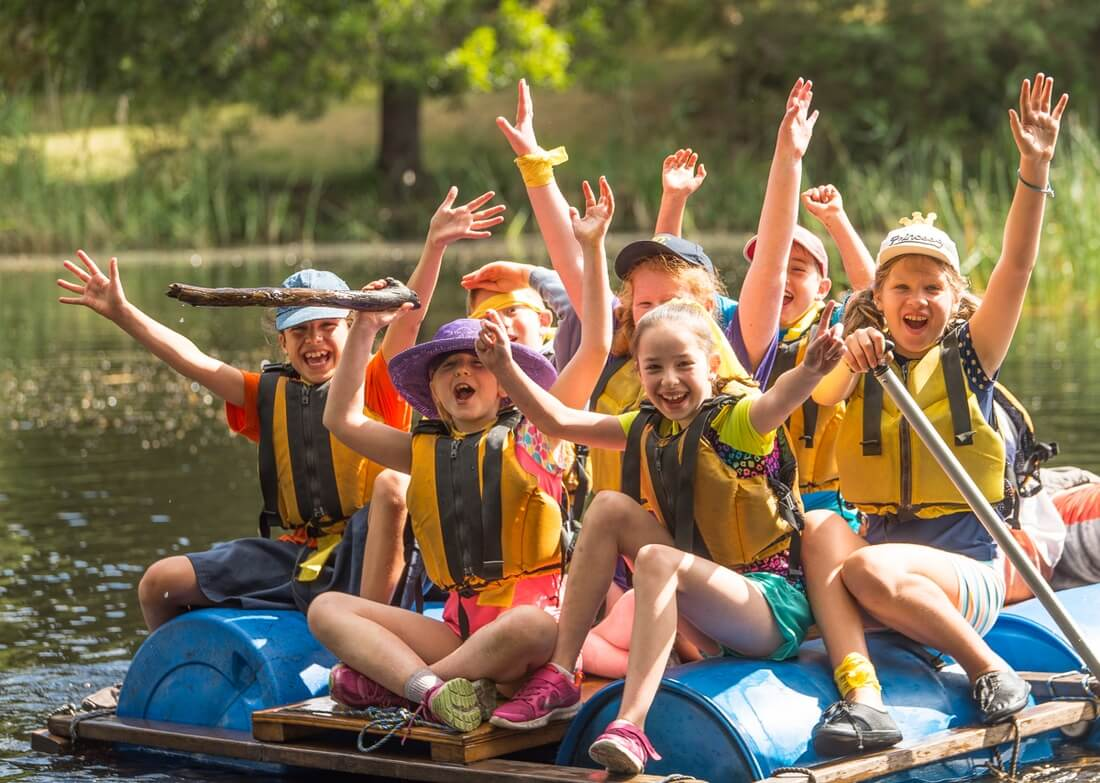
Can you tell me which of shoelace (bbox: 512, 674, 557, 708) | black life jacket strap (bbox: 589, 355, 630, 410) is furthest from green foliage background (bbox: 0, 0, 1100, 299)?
shoelace (bbox: 512, 674, 557, 708)

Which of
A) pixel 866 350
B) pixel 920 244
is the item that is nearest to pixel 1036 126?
pixel 920 244

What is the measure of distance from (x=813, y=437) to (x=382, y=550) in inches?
51.1

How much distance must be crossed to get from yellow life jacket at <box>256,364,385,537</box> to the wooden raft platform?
25.4 inches

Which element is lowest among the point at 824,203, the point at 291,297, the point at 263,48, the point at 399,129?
the point at 291,297

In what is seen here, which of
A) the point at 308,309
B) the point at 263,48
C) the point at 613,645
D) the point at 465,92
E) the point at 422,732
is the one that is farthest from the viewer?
the point at 465,92

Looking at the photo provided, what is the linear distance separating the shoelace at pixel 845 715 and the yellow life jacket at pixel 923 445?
74 centimetres

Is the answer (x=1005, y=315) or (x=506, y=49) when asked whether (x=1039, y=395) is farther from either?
(x=506, y=49)

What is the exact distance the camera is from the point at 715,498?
14.7 ft

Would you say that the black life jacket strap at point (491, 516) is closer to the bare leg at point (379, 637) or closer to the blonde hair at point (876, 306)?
the bare leg at point (379, 637)

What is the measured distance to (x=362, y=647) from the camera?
465cm

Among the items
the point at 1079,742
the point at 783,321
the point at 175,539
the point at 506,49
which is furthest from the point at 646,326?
the point at 506,49

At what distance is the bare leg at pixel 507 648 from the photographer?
4.48m

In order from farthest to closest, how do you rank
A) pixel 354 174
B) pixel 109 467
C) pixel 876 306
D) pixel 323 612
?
1. pixel 354 174
2. pixel 109 467
3. pixel 876 306
4. pixel 323 612

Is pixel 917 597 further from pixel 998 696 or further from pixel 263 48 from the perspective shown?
pixel 263 48
